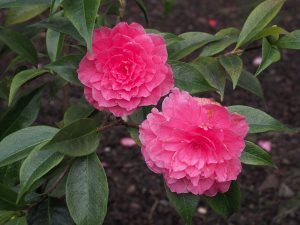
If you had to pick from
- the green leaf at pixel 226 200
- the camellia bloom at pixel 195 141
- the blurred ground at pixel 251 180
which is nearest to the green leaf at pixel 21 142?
the camellia bloom at pixel 195 141

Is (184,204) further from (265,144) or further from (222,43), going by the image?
(265,144)

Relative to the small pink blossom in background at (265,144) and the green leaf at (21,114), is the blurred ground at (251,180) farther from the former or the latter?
the green leaf at (21,114)

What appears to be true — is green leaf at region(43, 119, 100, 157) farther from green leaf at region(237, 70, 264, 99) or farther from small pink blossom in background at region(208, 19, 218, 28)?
small pink blossom in background at region(208, 19, 218, 28)

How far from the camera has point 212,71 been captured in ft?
3.60

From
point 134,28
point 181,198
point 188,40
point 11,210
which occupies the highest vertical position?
point 134,28

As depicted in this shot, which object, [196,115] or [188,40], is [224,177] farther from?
[188,40]

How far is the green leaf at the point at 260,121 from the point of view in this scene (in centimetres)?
101

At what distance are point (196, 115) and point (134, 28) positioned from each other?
0.63 ft

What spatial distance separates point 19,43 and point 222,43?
0.46 meters

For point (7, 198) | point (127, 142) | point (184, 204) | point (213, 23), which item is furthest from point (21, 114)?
point (213, 23)

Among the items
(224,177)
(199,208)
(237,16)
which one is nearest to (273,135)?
(199,208)

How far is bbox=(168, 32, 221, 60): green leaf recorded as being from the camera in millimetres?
1128

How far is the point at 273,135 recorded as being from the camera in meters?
2.45

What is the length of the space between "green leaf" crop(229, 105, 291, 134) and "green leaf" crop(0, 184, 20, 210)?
436 millimetres
